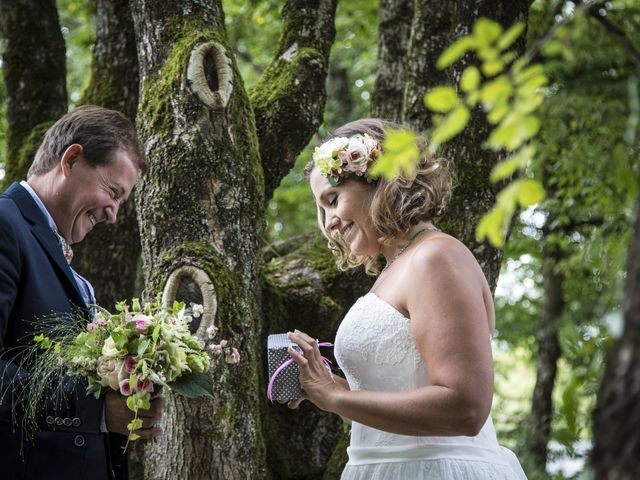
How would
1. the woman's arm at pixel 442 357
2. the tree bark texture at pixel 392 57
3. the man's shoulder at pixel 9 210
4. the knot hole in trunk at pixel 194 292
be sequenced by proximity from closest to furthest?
the woman's arm at pixel 442 357 → the man's shoulder at pixel 9 210 → the knot hole in trunk at pixel 194 292 → the tree bark texture at pixel 392 57

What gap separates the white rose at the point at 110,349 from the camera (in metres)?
2.83

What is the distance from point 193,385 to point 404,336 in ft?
2.54

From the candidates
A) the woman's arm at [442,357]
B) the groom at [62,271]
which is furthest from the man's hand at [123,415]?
the woman's arm at [442,357]

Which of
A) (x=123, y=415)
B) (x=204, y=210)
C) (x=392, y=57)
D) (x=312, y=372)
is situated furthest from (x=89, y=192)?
(x=392, y=57)

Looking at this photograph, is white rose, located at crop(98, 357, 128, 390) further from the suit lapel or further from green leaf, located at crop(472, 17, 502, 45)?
green leaf, located at crop(472, 17, 502, 45)

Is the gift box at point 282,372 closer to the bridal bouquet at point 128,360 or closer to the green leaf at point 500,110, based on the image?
the bridal bouquet at point 128,360

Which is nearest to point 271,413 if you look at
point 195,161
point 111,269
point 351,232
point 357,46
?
point 111,269

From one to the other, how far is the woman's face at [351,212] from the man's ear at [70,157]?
3.26ft

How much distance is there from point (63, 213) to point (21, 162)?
2.64 m

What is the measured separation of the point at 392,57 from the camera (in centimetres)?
631

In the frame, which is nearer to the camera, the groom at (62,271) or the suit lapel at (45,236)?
the groom at (62,271)

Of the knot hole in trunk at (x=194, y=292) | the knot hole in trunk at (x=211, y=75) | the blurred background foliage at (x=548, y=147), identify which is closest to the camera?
the knot hole in trunk at (x=194, y=292)

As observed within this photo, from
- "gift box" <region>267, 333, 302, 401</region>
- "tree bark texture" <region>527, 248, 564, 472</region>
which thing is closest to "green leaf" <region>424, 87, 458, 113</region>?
"gift box" <region>267, 333, 302, 401</region>

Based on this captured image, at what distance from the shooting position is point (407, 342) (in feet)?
9.55
